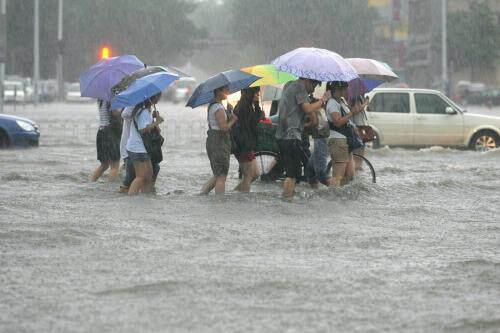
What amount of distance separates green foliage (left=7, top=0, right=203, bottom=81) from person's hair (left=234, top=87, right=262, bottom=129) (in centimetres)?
6698

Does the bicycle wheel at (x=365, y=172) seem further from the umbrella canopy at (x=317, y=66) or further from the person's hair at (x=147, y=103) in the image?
the person's hair at (x=147, y=103)

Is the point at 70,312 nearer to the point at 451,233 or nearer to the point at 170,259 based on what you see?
the point at 170,259

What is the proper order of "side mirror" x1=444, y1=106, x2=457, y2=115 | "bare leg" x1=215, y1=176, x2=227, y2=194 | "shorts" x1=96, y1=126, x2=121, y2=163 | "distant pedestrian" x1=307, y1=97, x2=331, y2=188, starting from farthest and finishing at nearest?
"side mirror" x1=444, y1=106, x2=457, y2=115
"shorts" x1=96, y1=126, x2=121, y2=163
"distant pedestrian" x1=307, y1=97, x2=331, y2=188
"bare leg" x1=215, y1=176, x2=227, y2=194

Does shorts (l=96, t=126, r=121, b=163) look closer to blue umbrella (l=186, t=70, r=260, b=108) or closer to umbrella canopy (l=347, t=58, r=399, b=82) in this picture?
blue umbrella (l=186, t=70, r=260, b=108)

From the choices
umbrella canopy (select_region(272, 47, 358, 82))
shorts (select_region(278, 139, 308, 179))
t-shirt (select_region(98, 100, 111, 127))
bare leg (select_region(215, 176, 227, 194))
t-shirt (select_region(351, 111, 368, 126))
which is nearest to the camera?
umbrella canopy (select_region(272, 47, 358, 82))

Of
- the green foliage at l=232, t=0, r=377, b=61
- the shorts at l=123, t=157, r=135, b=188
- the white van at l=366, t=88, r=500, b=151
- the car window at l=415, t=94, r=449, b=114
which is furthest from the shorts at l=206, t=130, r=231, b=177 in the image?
the green foliage at l=232, t=0, r=377, b=61

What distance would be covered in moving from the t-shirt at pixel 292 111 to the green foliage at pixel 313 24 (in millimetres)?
74900

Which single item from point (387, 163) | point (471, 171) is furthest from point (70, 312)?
point (387, 163)

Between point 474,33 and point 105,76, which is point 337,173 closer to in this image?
point 105,76

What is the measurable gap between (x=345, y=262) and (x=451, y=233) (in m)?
2.43

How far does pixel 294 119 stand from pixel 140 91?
1740 millimetres

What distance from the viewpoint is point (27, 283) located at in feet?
27.9

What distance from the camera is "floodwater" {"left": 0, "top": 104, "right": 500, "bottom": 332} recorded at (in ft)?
24.0

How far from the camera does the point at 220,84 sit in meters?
13.7
